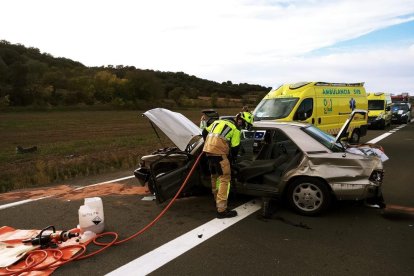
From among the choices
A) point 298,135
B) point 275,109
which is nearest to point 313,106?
point 275,109

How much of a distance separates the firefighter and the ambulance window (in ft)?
23.6

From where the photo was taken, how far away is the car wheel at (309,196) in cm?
536

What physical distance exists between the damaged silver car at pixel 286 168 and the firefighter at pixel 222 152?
1.38 ft

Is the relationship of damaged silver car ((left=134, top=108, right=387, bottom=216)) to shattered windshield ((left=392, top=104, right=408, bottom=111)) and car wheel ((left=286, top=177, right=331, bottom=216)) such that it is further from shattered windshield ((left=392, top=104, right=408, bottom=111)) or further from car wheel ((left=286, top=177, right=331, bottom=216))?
shattered windshield ((left=392, top=104, right=408, bottom=111))

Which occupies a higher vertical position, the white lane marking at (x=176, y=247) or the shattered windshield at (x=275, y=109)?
the shattered windshield at (x=275, y=109)

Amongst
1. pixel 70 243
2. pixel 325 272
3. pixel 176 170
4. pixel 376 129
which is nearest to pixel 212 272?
pixel 325 272

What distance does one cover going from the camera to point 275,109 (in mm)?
12641

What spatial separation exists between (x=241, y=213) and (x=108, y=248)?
211 cm

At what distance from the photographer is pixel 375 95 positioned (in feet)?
79.7

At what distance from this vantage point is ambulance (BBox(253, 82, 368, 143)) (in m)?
12.4

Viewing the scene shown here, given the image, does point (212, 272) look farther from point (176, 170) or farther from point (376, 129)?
point (376, 129)

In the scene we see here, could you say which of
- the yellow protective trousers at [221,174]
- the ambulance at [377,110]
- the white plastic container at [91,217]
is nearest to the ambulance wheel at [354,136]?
the ambulance at [377,110]

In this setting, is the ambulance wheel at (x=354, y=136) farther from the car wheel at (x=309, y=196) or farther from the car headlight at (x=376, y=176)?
the car wheel at (x=309, y=196)

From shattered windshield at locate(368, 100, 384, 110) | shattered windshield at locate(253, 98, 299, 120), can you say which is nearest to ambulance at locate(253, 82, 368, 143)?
shattered windshield at locate(253, 98, 299, 120)
